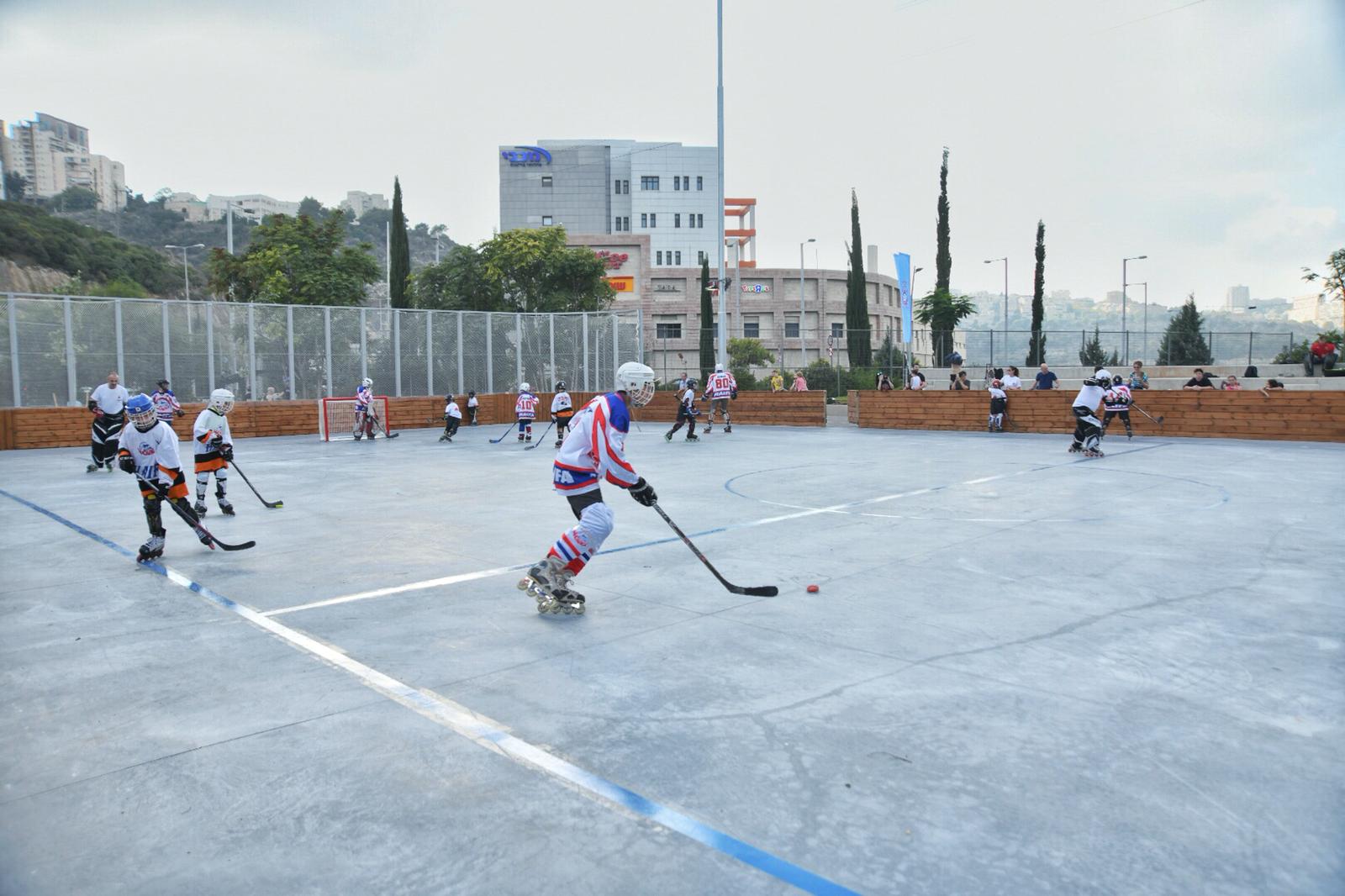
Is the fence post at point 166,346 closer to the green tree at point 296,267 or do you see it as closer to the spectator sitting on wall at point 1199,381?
the green tree at point 296,267

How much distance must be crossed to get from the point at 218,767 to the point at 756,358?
75147mm

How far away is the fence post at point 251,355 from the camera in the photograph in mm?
28734

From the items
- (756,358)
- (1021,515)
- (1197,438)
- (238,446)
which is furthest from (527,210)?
(1021,515)

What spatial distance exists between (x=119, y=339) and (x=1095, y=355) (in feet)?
124

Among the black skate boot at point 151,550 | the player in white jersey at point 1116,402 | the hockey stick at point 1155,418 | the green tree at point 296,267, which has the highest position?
the green tree at point 296,267

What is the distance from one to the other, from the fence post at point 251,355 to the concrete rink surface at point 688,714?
65.1 ft

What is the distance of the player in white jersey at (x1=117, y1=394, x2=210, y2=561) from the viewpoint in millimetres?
8953

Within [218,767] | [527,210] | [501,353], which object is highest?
[527,210]

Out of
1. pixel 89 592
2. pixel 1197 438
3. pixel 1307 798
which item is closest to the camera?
pixel 1307 798

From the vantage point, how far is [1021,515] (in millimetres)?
11297

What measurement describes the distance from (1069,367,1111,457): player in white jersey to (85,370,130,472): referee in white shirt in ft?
62.3

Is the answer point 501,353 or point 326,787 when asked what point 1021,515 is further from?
point 501,353

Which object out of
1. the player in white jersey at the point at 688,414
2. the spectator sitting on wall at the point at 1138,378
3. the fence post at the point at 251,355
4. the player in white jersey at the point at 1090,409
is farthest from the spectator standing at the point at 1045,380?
the fence post at the point at 251,355

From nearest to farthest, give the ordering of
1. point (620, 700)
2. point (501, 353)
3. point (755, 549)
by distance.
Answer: point (620, 700)
point (755, 549)
point (501, 353)
